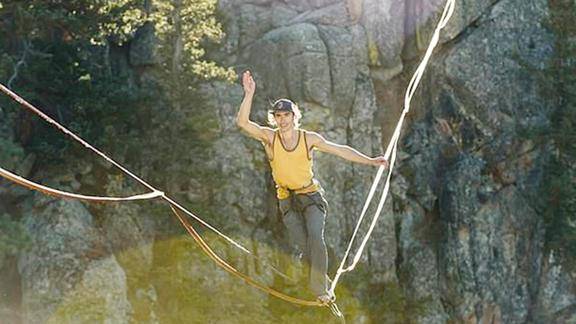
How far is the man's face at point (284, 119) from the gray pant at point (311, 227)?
0.89 metres

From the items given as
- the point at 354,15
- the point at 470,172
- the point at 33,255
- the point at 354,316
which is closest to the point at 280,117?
the point at 33,255

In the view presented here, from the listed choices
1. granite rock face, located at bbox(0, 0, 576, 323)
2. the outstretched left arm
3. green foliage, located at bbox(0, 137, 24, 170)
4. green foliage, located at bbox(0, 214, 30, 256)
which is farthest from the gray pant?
granite rock face, located at bbox(0, 0, 576, 323)

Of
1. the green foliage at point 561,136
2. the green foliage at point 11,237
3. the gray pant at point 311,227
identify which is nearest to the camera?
the gray pant at point 311,227

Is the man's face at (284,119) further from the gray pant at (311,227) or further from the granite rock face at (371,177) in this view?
the granite rock face at (371,177)

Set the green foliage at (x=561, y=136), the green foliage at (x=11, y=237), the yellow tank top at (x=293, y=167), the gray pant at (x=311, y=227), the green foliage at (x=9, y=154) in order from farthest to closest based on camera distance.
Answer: the green foliage at (x=561, y=136) < the green foliage at (x=9, y=154) < the green foliage at (x=11, y=237) < the gray pant at (x=311, y=227) < the yellow tank top at (x=293, y=167)

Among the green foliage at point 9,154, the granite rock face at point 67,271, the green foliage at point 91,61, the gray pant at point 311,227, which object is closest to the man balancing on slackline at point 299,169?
the gray pant at point 311,227

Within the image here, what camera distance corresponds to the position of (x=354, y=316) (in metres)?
28.2

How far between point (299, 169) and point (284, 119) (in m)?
0.66

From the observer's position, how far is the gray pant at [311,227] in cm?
1044

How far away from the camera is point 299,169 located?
10.3 m

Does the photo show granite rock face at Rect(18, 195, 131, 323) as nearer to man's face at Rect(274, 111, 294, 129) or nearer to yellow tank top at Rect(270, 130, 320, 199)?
yellow tank top at Rect(270, 130, 320, 199)

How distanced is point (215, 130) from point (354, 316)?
648 centimetres

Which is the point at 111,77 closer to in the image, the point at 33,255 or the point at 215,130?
the point at 215,130

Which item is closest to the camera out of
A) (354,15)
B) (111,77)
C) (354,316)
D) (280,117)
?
(280,117)
